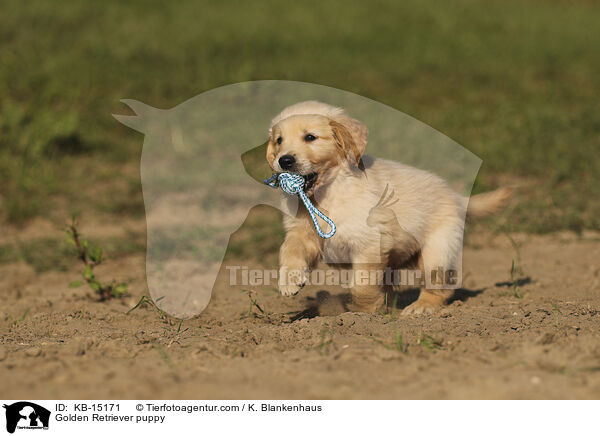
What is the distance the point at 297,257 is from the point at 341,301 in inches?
24.7

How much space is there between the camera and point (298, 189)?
3.32 m

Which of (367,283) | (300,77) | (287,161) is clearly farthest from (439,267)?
(300,77)

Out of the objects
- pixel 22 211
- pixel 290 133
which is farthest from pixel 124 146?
pixel 290 133

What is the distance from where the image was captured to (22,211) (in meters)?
6.24

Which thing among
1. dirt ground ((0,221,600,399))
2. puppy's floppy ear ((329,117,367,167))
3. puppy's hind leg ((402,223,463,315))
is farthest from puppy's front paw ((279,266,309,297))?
puppy's hind leg ((402,223,463,315))

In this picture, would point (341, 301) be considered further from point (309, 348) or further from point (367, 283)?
point (309, 348)

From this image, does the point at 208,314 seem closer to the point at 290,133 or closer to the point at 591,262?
the point at 290,133

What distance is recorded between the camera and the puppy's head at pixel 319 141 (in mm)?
3348

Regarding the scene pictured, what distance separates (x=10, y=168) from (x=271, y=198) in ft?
13.3

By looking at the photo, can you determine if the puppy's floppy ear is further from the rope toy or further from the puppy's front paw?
the puppy's front paw

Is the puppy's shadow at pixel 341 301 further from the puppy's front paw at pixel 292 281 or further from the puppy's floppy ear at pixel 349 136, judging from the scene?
the puppy's floppy ear at pixel 349 136

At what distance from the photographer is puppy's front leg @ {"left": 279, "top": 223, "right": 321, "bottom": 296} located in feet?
11.0
